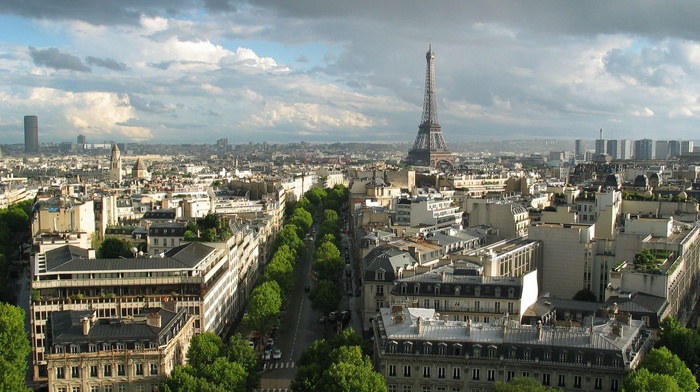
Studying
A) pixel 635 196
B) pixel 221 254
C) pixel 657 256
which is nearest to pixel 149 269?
pixel 221 254

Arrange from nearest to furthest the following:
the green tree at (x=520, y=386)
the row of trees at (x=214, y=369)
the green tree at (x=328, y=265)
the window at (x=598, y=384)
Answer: the green tree at (x=520, y=386), the window at (x=598, y=384), the row of trees at (x=214, y=369), the green tree at (x=328, y=265)

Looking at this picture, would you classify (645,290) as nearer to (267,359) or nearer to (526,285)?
(526,285)

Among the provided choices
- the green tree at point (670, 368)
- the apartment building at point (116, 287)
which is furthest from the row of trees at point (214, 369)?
the green tree at point (670, 368)

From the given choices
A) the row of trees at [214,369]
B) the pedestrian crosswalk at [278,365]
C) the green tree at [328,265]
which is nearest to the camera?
the row of trees at [214,369]

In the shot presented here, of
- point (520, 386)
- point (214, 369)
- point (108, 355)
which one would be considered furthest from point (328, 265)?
point (520, 386)

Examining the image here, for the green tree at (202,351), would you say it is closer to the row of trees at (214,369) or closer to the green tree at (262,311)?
the row of trees at (214,369)

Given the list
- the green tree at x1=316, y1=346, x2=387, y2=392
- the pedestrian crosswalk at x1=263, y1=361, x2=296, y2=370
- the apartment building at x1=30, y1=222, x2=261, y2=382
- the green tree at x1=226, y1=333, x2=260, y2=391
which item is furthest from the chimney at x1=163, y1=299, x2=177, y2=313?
the green tree at x1=316, y1=346, x2=387, y2=392

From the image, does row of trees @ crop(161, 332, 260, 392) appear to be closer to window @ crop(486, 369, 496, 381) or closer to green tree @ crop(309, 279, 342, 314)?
window @ crop(486, 369, 496, 381)

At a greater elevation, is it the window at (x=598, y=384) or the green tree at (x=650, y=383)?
the green tree at (x=650, y=383)
